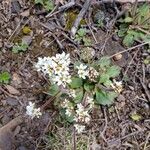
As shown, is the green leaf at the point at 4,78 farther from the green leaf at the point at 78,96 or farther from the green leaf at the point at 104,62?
the green leaf at the point at 104,62

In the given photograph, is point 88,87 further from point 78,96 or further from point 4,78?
point 4,78

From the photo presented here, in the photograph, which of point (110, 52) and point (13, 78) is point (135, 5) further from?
point (13, 78)

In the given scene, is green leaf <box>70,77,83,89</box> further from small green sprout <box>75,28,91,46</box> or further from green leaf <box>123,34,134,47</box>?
green leaf <box>123,34,134,47</box>

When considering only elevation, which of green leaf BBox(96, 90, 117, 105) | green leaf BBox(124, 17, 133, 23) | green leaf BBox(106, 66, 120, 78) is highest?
green leaf BBox(124, 17, 133, 23)

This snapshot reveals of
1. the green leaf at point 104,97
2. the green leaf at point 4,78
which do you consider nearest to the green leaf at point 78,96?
the green leaf at point 104,97

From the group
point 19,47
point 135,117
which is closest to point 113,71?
point 135,117

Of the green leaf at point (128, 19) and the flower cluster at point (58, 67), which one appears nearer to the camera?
the flower cluster at point (58, 67)

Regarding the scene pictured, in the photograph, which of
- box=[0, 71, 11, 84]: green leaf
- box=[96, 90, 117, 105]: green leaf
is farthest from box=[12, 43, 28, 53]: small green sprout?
box=[96, 90, 117, 105]: green leaf

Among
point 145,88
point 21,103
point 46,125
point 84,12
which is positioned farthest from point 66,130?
point 84,12
